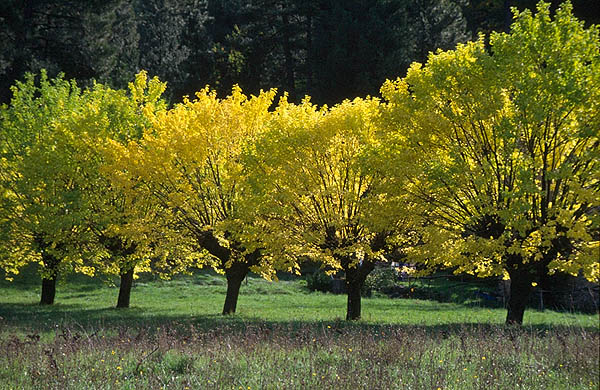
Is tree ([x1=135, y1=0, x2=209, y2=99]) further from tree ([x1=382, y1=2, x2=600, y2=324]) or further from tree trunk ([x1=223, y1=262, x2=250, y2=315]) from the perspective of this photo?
tree ([x1=382, y1=2, x2=600, y2=324])

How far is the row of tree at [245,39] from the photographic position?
1452 inches

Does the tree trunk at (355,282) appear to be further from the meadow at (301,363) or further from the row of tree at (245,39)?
the row of tree at (245,39)

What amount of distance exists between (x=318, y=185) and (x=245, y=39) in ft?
107

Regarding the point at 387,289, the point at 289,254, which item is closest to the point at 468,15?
the point at 387,289

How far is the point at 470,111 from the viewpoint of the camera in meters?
16.0

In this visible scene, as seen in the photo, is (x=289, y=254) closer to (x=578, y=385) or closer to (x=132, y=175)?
(x=132, y=175)

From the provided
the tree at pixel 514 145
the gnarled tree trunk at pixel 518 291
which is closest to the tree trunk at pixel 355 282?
the tree at pixel 514 145

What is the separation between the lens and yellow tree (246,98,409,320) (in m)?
18.1

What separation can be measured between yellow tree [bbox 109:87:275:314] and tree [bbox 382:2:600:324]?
5.85 m

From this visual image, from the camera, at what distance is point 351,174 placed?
62.5 ft

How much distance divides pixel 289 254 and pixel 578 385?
13073 mm

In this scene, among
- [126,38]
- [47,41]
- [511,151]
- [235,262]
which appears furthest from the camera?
[126,38]

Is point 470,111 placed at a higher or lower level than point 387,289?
higher

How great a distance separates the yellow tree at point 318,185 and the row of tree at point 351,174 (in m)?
0.05
